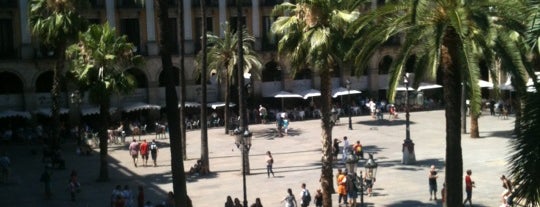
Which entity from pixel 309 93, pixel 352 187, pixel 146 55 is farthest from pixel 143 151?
pixel 309 93

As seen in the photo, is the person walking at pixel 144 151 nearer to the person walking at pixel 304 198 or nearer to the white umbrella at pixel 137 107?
the person walking at pixel 304 198

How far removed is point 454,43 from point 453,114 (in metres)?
1.54

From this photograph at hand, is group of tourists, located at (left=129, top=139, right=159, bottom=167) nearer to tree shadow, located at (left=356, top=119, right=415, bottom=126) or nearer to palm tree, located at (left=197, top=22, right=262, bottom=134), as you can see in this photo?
palm tree, located at (left=197, top=22, right=262, bottom=134)

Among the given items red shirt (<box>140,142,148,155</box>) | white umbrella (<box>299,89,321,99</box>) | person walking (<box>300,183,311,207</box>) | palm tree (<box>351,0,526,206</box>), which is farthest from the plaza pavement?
palm tree (<box>351,0,526,206</box>)

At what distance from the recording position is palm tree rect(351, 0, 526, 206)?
14.5 meters

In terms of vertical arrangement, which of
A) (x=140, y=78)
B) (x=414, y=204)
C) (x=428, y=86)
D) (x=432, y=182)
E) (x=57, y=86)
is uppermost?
(x=140, y=78)

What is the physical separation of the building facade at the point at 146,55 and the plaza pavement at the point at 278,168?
5.67 metres

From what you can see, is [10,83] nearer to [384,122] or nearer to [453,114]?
[384,122]

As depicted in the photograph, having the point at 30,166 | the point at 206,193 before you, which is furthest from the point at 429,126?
the point at 30,166

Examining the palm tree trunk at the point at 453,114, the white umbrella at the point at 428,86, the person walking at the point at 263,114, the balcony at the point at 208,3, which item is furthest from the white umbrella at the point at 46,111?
→ the palm tree trunk at the point at 453,114

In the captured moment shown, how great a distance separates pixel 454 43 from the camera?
15.3 meters

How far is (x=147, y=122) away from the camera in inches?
1999

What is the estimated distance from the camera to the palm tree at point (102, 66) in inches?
1200

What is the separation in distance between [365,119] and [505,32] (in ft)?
118
